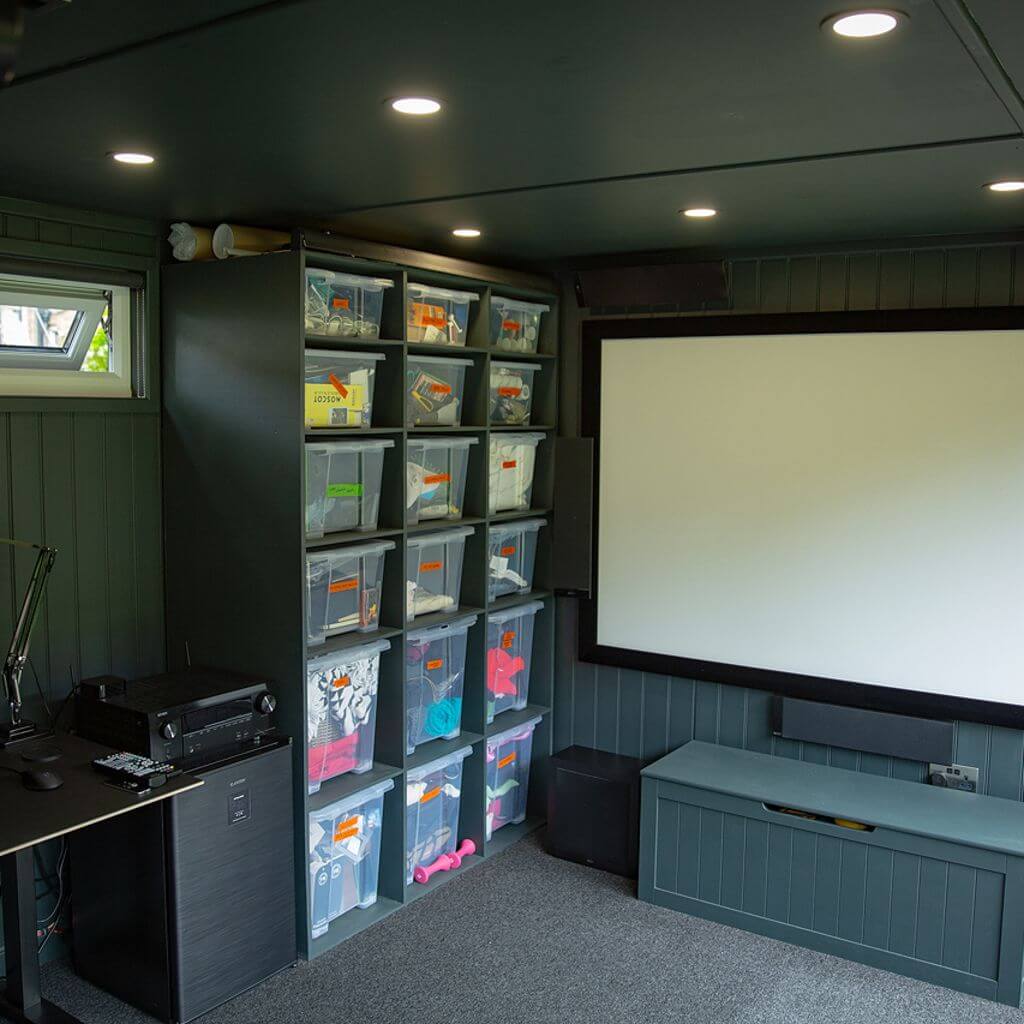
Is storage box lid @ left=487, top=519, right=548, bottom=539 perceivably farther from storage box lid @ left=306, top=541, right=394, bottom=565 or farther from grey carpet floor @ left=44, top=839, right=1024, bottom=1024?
grey carpet floor @ left=44, top=839, right=1024, bottom=1024

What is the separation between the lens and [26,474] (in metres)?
3.26

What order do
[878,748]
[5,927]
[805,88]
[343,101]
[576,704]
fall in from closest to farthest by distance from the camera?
[805,88] → [343,101] → [5,927] → [878,748] → [576,704]

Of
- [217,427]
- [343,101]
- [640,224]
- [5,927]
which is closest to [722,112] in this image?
[343,101]

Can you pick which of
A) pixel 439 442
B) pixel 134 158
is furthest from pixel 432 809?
pixel 134 158

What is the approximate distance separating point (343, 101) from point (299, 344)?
1.26 meters

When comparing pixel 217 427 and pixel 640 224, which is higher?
pixel 640 224

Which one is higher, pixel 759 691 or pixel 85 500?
pixel 85 500

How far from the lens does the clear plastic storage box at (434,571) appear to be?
12.6 ft

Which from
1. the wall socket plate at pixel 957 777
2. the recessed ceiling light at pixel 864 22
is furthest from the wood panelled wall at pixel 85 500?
the wall socket plate at pixel 957 777

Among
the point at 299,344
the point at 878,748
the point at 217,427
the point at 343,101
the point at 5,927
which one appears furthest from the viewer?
the point at 878,748

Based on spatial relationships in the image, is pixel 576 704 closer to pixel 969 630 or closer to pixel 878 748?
pixel 878 748

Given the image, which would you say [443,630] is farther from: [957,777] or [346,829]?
[957,777]

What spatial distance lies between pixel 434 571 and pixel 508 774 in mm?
1029

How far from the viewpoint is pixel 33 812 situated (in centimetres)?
258
